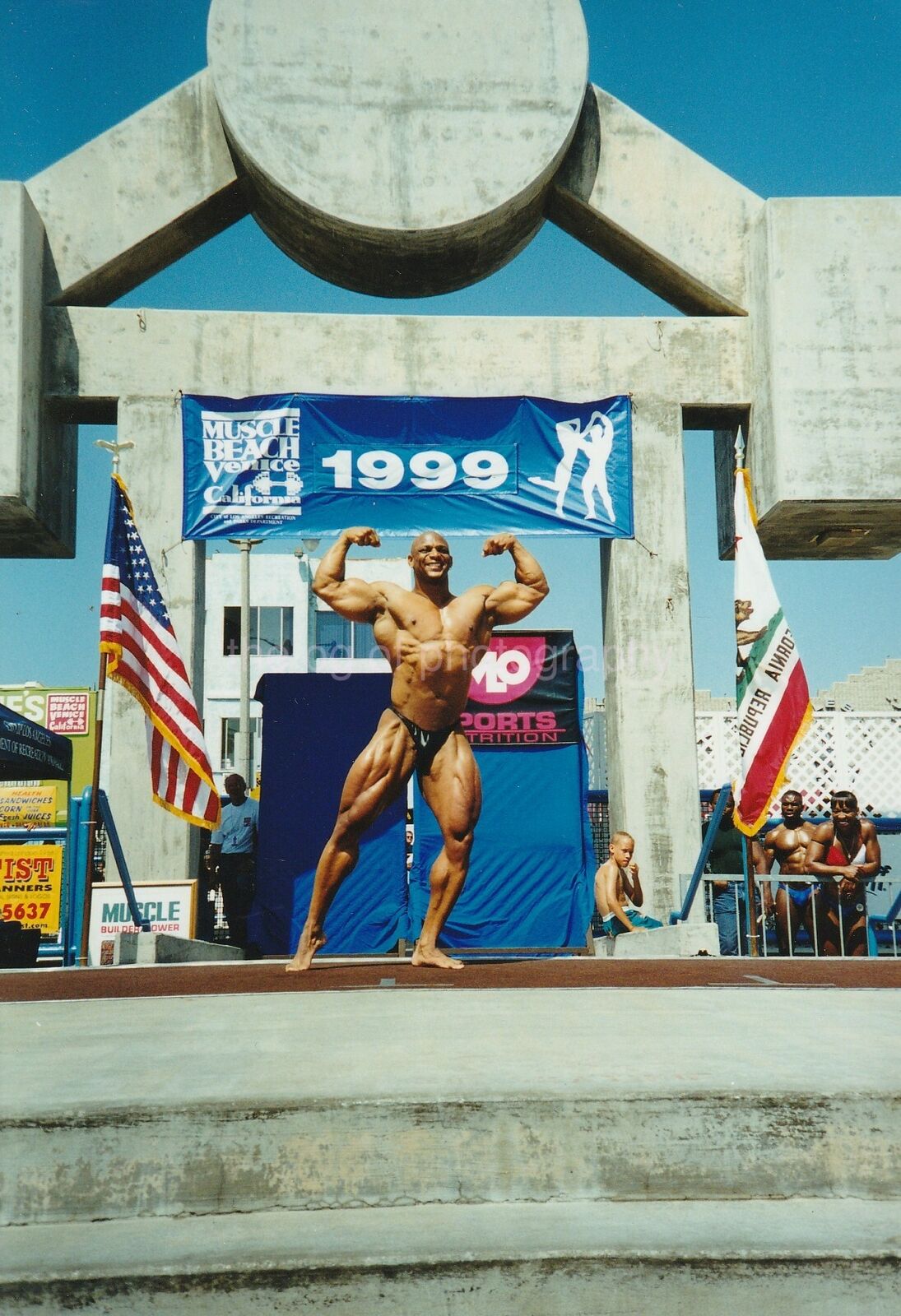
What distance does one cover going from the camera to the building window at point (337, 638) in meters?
55.2

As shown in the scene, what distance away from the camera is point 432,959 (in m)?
6.87

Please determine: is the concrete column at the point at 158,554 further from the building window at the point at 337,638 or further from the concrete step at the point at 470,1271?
the building window at the point at 337,638

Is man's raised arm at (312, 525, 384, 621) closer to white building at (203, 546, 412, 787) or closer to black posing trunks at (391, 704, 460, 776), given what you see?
black posing trunks at (391, 704, 460, 776)

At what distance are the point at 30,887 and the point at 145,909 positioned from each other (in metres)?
1.14

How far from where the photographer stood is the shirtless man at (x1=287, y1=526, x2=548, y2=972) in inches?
267

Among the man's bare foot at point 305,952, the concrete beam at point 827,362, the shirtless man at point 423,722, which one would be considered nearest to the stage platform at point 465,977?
the man's bare foot at point 305,952

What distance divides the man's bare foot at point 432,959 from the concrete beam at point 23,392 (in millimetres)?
8056

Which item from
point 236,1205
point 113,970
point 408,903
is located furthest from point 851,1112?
point 408,903

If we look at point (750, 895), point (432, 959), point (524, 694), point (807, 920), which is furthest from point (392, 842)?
point (432, 959)

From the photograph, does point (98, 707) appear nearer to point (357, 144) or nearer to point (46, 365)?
point (46, 365)

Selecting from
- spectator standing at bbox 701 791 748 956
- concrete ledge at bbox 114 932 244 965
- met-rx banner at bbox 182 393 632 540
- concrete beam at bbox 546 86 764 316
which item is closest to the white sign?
concrete ledge at bbox 114 932 244 965

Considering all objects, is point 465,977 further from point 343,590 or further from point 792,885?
point 792,885

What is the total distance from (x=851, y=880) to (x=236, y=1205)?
893 centimetres

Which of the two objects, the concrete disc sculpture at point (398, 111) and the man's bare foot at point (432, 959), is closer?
the man's bare foot at point (432, 959)
